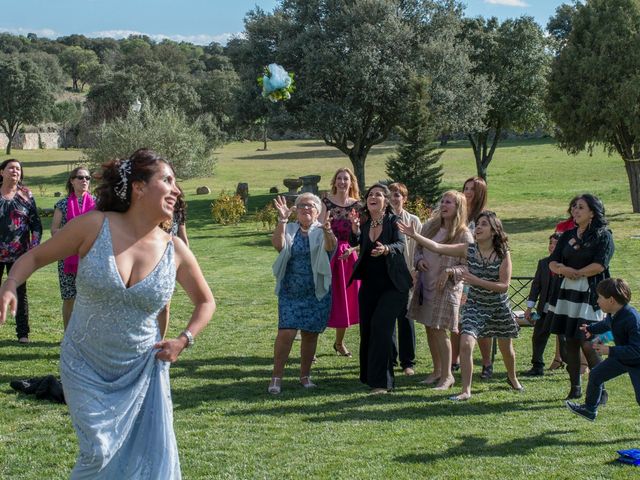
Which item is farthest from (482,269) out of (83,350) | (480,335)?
(83,350)

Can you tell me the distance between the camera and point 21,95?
75.8 metres

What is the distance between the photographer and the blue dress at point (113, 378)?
4254 mm

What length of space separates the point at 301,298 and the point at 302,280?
0.62ft

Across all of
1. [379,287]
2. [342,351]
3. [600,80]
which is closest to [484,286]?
[379,287]

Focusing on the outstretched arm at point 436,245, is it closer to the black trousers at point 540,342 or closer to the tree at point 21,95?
the black trousers at point 540,342

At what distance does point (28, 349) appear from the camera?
10.4 meters

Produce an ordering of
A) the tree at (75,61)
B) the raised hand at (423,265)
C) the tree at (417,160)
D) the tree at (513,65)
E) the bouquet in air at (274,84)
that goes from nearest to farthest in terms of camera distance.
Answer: the raised hand at (423,265) → the bouquet in air at (274,84) → the tree at (417,160) → the tree at (513,65) → the tree at (75,61)

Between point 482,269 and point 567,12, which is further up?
point 567,12

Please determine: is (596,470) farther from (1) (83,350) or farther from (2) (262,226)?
(2) (262,226)

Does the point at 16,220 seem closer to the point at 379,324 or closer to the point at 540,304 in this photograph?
the point at 379,324

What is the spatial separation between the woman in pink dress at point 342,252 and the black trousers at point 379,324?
93cm

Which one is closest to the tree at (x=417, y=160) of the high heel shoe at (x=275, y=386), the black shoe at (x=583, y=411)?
the high heel shoe at (x=275, y=386)

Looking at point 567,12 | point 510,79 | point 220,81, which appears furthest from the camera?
point 567,12

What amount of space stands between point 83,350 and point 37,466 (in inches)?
90.3
